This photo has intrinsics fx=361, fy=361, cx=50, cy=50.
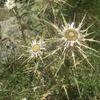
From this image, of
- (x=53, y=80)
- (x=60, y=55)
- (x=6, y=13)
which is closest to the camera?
(x=60, y=55)

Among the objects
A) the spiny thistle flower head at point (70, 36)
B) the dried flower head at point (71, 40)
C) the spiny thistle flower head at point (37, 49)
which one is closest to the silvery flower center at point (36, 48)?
the spiny thistle flower head at point (37, 49)

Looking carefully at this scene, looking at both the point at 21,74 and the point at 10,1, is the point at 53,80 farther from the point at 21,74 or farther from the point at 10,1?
the point at 10,1

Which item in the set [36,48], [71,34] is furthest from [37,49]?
[71,34]

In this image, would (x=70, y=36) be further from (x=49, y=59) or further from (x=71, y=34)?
(x=49, y=59)

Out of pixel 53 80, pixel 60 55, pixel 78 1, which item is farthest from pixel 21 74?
pixel 78 1

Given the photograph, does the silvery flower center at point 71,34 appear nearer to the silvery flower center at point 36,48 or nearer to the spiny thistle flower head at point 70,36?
the spiny thistle flower head at point 70,36

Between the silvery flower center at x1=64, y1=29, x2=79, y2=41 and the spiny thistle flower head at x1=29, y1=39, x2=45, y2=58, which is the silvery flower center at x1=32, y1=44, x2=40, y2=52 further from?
the silvery flower center at x1=64, y1=29, x2=79, y2=41

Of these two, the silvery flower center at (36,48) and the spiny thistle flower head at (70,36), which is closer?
the spiny thistle flower head at (70,36)

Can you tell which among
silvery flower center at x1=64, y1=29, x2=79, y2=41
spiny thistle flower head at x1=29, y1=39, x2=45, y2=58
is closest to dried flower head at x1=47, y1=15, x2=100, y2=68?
silvery flower center at x1=64, y1=29, x2=79, y2=41
